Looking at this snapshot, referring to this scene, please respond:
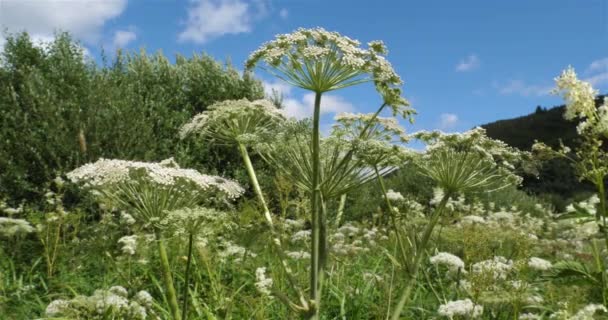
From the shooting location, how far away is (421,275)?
23.7 ft

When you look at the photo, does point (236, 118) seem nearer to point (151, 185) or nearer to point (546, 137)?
point (151, 185)

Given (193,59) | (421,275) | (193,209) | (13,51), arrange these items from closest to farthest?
1. (193,209)
2. (421,275)
3. (13,51)
4. (193,59)

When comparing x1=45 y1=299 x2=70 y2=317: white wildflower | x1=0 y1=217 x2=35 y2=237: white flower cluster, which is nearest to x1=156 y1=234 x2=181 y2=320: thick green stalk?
x1=45 y1=299 x2=70 y2=317: white wildflower

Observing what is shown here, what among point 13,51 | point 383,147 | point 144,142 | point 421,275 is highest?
point 13,51

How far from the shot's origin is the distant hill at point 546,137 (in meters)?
25.3

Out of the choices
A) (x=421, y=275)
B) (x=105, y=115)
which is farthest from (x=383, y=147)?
(x=105, y=115)

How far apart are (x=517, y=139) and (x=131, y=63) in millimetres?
21646

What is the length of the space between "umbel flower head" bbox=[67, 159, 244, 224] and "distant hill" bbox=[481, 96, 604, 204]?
2179 cm

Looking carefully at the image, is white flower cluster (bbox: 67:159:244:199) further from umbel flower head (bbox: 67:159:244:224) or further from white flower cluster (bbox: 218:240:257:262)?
white flower cluster (bbox: 218:240:257:262)

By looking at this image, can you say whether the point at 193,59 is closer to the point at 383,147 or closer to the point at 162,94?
the point at 162,94

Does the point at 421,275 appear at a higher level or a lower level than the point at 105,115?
lower

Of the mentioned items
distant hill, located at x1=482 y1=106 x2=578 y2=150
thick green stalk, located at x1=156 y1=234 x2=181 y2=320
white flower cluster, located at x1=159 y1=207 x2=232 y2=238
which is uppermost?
distant hill, located at x1=482 y1=106 x2=578 y2=150

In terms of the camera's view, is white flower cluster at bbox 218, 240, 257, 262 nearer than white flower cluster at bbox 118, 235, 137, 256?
Yes

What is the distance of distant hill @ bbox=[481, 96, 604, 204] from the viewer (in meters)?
25.3
